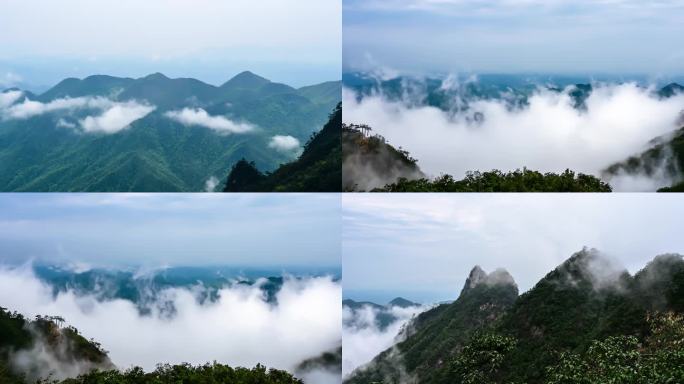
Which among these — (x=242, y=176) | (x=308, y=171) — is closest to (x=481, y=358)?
(x=308, y=171)

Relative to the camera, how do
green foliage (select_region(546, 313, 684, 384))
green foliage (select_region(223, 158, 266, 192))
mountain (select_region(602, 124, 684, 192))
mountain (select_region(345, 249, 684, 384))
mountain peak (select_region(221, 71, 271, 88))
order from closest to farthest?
1. green foliage (select_region(546, 313, 684, 384))
2. mountain (select_region(345, 249, 684, 384))
3. mountain (select_region(602, 124, 684, 192))
4. green foliage (select_region(223, 158, 266, 192))
5. mountain peak (select_region(221, 71, 271, 88))

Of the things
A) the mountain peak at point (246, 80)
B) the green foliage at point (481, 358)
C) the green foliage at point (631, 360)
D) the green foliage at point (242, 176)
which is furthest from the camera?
the mountain peak at point (246, 80)

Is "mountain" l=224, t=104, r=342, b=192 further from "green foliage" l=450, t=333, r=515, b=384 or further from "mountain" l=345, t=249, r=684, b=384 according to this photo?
"green foliage" l=450, t=333, r=515, b=384

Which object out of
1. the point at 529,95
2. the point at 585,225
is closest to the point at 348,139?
the point at 529,95

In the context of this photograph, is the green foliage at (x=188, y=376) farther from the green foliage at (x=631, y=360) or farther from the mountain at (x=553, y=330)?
the green foliage at (x=631, y=360)

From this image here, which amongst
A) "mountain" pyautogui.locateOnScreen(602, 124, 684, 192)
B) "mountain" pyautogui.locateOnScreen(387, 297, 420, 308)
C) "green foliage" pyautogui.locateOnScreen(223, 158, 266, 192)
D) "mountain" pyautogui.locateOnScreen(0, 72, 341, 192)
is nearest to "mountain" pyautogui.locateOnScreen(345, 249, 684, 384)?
"mountain" pyautogui.locateOnScreen(387, 297, 420, 308)

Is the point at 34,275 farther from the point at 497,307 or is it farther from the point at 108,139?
the point at 497,307

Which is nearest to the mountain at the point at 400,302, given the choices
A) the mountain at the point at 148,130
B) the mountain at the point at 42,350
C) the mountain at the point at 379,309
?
the mountain at the point at 379,309
